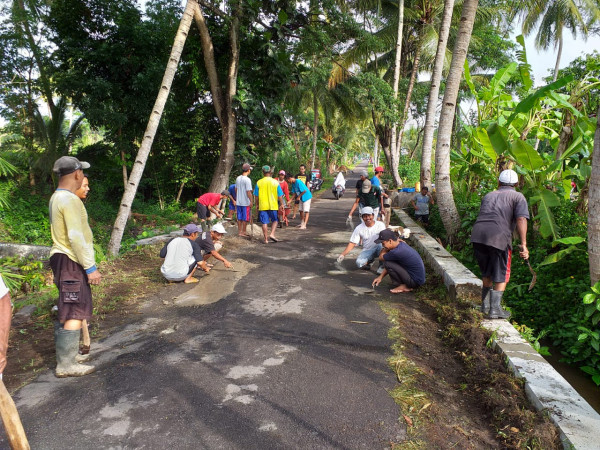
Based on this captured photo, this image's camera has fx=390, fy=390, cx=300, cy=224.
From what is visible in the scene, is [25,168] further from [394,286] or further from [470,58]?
[470,58]

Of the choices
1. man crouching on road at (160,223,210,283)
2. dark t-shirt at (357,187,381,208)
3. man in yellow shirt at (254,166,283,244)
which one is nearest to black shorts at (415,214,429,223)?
dark t-shirt at (357,187,381,208)

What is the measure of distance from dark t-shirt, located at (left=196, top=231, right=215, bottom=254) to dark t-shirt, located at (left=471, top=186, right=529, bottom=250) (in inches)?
156

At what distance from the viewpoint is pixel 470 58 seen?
81.1 ft

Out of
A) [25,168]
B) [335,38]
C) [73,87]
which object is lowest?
[25,168]

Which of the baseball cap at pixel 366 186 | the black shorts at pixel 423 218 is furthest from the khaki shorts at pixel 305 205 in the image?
the black shorts at pixel 423 218

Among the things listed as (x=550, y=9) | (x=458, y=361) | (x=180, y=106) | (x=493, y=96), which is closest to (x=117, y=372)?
(x=458, y=361)

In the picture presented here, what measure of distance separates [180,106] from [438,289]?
10.5 metres

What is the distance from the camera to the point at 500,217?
4.32m

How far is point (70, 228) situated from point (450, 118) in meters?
6.58

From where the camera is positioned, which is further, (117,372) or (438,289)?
(438,289)

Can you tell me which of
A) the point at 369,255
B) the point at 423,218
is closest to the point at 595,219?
the point at 369,255

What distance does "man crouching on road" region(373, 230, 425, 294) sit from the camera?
558 cm

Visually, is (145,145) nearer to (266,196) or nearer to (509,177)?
(266,196)

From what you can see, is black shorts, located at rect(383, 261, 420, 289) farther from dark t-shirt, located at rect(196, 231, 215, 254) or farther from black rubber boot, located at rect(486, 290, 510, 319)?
dark t-shirt, located at rect(196, 231, 215, 254)
